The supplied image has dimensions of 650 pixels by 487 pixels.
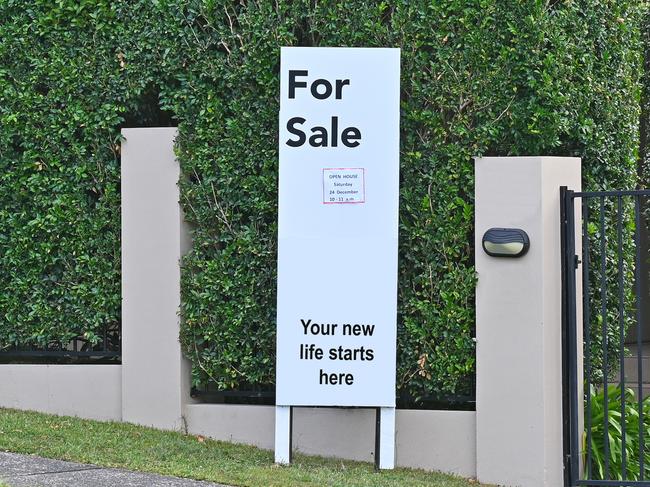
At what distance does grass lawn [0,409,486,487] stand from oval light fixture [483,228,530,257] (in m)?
1.56

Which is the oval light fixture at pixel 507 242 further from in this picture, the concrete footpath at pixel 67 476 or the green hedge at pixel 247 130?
the concrete footpath at pixel 67 476

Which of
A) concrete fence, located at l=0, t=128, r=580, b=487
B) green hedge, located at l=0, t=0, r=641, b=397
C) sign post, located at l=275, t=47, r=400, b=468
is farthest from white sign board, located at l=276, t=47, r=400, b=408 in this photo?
concrete fence, located at l=0, t=128, r=580, b=487

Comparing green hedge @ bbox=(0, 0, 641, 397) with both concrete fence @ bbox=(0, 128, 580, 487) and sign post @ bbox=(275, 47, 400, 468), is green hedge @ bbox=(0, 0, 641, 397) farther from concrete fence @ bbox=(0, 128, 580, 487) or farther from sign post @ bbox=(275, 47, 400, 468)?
sign post @ bbox=(275, 47, 400, 468)

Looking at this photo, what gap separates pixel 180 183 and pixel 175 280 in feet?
2.31

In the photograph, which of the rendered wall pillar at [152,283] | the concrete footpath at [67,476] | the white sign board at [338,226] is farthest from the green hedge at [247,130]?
the concrete footpath at [67,476]

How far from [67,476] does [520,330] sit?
3.03m

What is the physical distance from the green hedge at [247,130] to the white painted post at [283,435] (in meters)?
0.59

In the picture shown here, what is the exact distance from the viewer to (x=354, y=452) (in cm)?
794

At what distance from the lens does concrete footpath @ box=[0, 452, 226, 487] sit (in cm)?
646

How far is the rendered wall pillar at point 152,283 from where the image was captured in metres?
8.23

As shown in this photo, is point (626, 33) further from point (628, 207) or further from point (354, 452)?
point (354, 452)

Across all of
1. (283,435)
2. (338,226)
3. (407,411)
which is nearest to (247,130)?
(338,226)

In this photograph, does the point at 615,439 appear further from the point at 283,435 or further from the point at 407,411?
the point at 283,435

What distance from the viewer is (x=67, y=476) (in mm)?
6645
